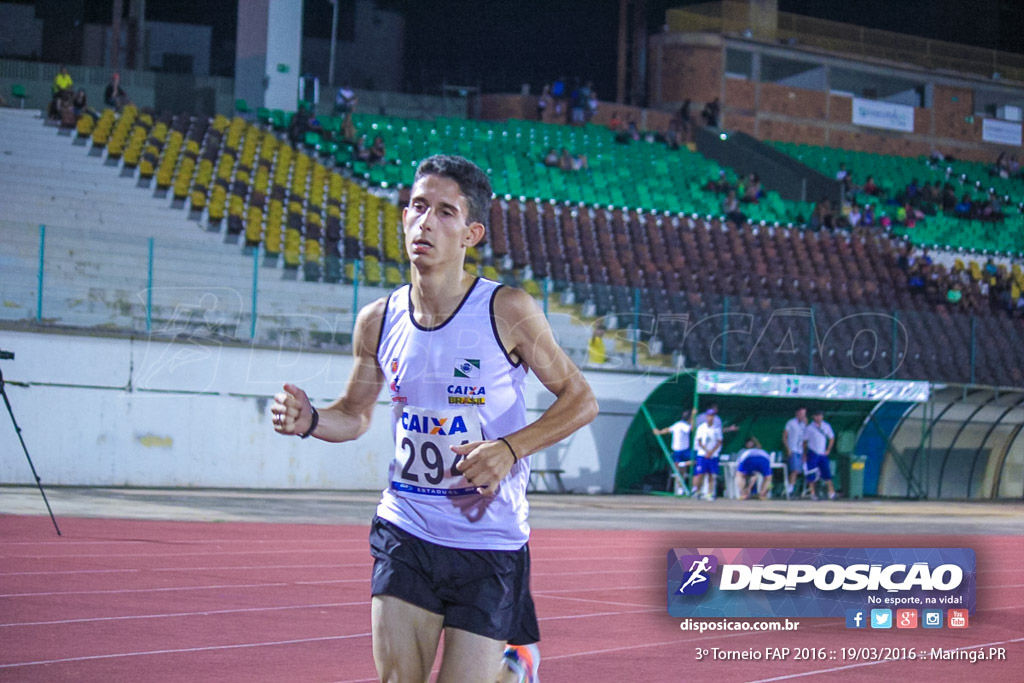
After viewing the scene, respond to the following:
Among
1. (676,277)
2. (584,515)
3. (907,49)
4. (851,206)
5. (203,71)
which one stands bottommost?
(584,515)

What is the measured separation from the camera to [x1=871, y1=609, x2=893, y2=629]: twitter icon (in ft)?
22.0

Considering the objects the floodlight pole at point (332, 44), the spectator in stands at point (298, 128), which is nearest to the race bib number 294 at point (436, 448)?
the spectator in stands at point (298, 128)

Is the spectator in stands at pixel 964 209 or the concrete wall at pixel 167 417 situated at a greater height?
the spectator in stands at pixel 964 209

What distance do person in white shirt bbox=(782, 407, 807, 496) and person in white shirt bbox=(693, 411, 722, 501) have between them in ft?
5.86

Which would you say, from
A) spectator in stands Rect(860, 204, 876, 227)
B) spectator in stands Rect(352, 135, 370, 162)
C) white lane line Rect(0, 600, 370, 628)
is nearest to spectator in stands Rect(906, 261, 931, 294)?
spectator in stands Rect(860, 204, 876, 227)

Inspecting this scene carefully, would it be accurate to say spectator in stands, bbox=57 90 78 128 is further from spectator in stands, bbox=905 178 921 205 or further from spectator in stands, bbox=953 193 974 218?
spectator in stands, bbox=953 193 974 218

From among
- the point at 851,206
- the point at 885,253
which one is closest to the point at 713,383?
the point at 885,253

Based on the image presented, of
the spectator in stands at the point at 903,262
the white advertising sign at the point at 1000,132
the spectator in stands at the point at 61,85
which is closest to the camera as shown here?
the spectator in stands at the point at 61,85

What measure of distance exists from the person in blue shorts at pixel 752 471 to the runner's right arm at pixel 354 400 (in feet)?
62.6

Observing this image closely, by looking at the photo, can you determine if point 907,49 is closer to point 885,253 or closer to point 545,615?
point 885,253

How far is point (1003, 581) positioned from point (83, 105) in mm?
21200

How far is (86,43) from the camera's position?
127ft

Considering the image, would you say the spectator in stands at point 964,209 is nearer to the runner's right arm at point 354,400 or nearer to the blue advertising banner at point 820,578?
the blue advertising banner at point 820,578

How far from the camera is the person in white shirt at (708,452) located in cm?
2147
